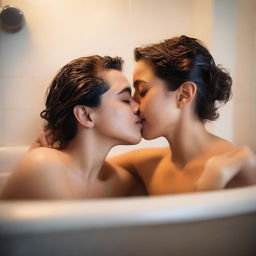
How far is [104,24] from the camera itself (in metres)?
0.86

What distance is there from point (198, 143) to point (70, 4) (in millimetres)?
503

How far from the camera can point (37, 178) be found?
62cm

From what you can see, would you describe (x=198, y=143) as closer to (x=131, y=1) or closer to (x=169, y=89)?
(x=169, y=89)

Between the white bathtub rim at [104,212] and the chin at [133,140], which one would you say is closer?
the white bathtub rim at [104,212]

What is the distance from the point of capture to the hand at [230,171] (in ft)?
2.07

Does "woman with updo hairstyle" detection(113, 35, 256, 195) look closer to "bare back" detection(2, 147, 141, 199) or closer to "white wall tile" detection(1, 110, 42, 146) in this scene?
"bare back" detection(2, 147, 141, 199)

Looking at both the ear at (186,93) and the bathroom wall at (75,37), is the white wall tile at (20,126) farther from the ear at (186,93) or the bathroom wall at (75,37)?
the ear at (186,93)

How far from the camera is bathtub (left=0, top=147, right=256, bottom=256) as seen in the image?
0.42 meters

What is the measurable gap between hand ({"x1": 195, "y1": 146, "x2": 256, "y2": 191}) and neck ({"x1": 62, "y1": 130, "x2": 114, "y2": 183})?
0.24 m

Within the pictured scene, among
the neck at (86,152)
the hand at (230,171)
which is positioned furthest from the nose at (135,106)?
the hand at (230,171)

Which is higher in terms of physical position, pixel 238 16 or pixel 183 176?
pixel 238 16

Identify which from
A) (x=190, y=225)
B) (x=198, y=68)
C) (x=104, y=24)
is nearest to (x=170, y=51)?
(x=198, y=68)

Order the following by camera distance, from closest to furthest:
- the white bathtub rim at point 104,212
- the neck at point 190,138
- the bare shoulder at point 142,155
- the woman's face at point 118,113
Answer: the white bathtub rim at point 104,212 < the woman's face at point 118,113 < the neck at point 190,138 < the bare shoulder at point 142,155

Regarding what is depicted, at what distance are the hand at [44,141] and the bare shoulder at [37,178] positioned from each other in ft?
0.24
